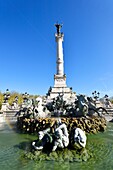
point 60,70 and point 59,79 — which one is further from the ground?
point 60,70

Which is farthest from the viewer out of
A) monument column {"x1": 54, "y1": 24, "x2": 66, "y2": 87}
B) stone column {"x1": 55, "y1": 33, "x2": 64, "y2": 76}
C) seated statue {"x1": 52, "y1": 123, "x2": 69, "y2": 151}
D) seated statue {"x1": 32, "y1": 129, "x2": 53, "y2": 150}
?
stone column {"x1": 55, "y1": 33, "x2": 64, "y2": 76}

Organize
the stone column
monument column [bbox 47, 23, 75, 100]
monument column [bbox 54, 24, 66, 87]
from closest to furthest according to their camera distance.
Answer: monument column [bbox 47, 23, 75, 100] < monument column [bbox 54, 24, 66, 87] < the stone column

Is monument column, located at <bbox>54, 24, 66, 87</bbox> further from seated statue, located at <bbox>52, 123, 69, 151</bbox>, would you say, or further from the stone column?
seated statue, located at <bbox>52, 123, 69, 151</bbox>

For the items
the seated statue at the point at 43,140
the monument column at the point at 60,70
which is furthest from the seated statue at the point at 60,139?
the monument column at the point at 60,70

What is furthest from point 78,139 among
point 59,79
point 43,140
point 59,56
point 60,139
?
point 59,56

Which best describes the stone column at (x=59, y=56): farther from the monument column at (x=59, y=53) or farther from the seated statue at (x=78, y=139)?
the seated statue at (x=78, y=139)

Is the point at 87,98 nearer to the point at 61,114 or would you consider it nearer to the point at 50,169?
the point at 61,114

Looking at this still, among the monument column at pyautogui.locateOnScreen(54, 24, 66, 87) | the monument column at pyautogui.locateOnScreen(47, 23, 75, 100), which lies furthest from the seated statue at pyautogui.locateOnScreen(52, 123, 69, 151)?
the monument column at pyautogui.locateOnScreen(54, 24, 66, 87)

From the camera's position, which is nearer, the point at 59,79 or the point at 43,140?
the point at 43,140

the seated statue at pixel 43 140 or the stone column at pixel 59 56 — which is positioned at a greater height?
the stone column at pixel 59 56

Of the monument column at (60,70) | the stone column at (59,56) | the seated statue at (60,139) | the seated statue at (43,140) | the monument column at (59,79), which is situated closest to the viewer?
the seated statue at (60,139)

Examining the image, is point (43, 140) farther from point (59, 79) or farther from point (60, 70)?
point (60, 70)

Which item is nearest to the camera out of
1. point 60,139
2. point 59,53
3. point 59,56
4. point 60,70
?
point 60,139

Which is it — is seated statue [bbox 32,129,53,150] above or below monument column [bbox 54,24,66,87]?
below
